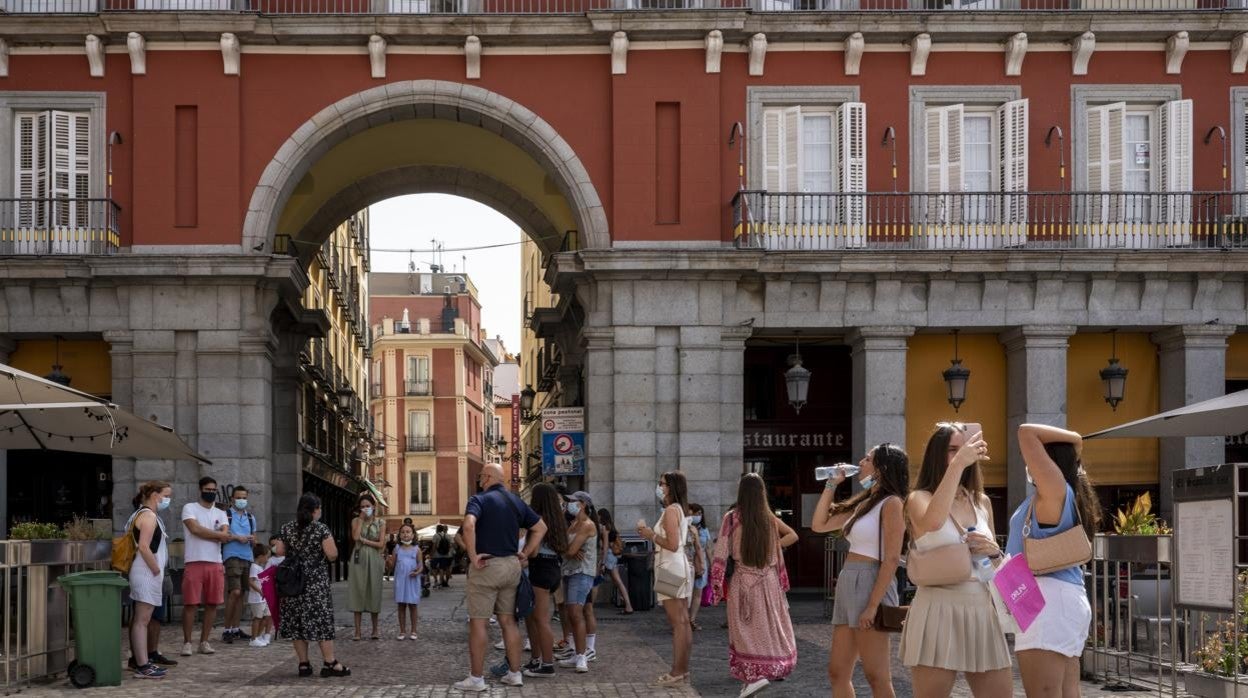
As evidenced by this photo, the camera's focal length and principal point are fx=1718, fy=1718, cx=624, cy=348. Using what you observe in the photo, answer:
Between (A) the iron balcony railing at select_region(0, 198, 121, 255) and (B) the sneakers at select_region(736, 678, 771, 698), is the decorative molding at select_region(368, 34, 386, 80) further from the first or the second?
(B) the sneakers at select_region(736, 678, 771, 698)

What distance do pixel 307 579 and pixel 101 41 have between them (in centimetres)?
1271

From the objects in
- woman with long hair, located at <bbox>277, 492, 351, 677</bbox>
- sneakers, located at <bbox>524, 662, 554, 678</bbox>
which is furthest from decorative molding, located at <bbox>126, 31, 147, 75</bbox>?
sneakers, located at <bbox>524, 662, 554, 678</bbox>

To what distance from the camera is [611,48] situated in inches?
992

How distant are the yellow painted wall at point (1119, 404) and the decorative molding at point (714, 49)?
278 inches

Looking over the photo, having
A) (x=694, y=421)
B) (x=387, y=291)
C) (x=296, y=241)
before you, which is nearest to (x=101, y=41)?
(x=296, y=241)

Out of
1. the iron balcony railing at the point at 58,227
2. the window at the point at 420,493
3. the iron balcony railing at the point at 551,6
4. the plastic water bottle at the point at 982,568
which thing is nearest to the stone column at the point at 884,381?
Result: the iron balcony railing at the point at 551,6

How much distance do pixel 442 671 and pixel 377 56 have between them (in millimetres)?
11912

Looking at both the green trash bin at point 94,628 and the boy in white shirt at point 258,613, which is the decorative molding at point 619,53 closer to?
the boy in white shirt at point 258,613

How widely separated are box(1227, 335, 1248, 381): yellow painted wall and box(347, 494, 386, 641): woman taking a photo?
14097mm

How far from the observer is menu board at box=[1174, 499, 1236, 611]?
398 inches

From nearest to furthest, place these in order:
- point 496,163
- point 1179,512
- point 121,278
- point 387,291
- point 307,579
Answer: point 1179,512 < point 307,579 < point 121,278 < point 496,163 < point 387,291

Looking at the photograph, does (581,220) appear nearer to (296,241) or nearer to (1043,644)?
(296,241)

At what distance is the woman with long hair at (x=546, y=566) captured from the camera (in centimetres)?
1520

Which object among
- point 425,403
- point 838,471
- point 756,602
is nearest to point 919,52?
point 756,602
